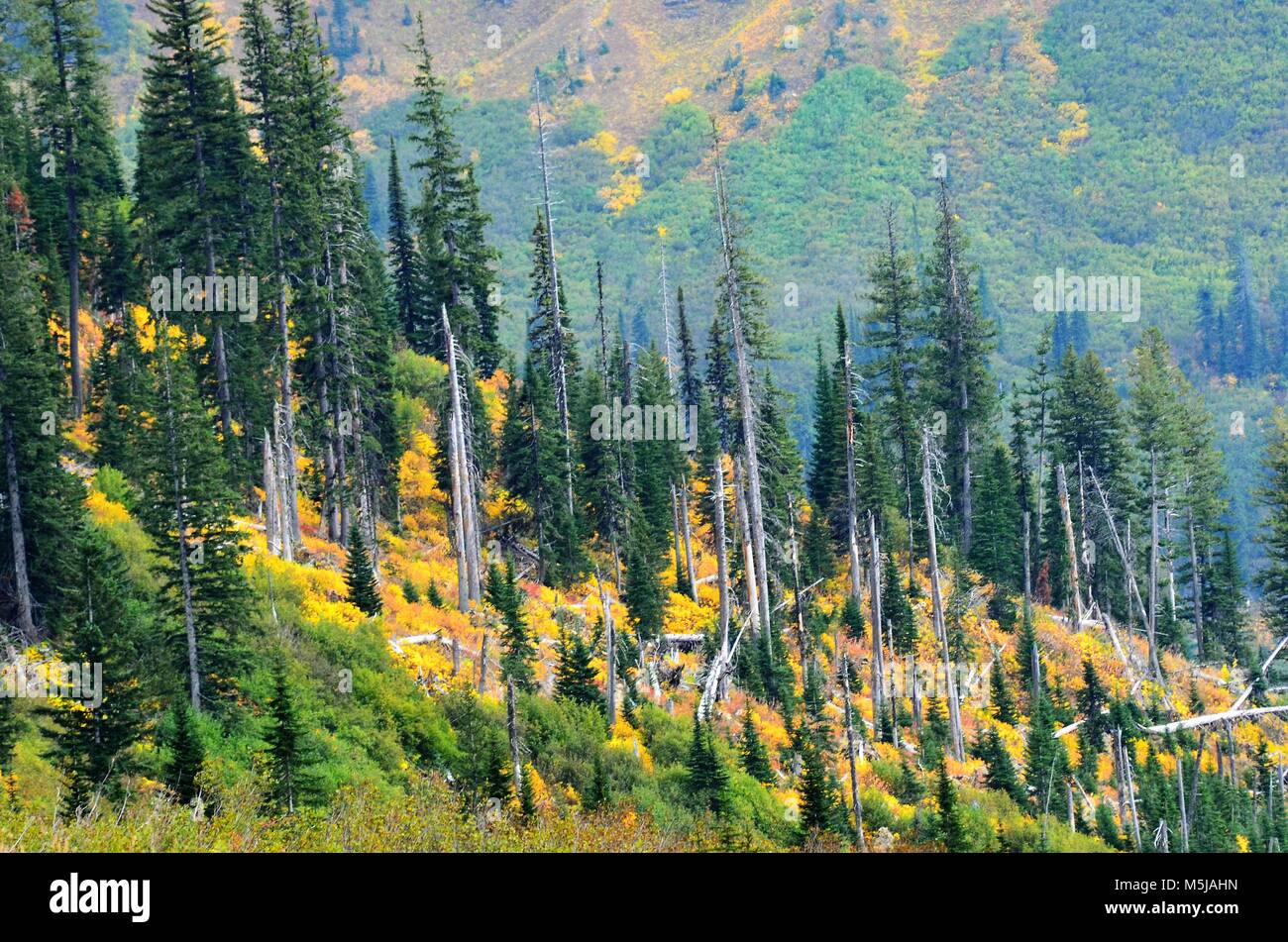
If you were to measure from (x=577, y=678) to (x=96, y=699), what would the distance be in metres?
13.2

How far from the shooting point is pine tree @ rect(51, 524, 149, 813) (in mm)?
21250

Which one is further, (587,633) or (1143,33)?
(1143,33)

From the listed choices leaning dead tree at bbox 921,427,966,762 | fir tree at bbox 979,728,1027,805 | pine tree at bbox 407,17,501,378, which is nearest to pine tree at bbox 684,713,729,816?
fir tree at bbox 979,728,1027,805

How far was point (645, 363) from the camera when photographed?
54.8 m

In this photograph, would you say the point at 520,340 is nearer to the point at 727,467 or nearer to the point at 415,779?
the point at 727,467

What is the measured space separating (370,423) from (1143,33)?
17134cm

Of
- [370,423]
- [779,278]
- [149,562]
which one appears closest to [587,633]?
[370,423]

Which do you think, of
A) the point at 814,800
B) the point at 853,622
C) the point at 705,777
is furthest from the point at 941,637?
the point at 814,800

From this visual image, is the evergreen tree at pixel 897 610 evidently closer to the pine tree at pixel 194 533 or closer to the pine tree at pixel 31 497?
the pine tree at pixel 194 533

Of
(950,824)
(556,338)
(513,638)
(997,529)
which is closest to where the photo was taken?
(950,824)

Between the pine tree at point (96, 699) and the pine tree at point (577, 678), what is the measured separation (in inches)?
420

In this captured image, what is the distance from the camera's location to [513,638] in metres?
33.6

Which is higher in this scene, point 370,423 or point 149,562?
point 370,423

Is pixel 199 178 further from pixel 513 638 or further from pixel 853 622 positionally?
pixel 853 622
